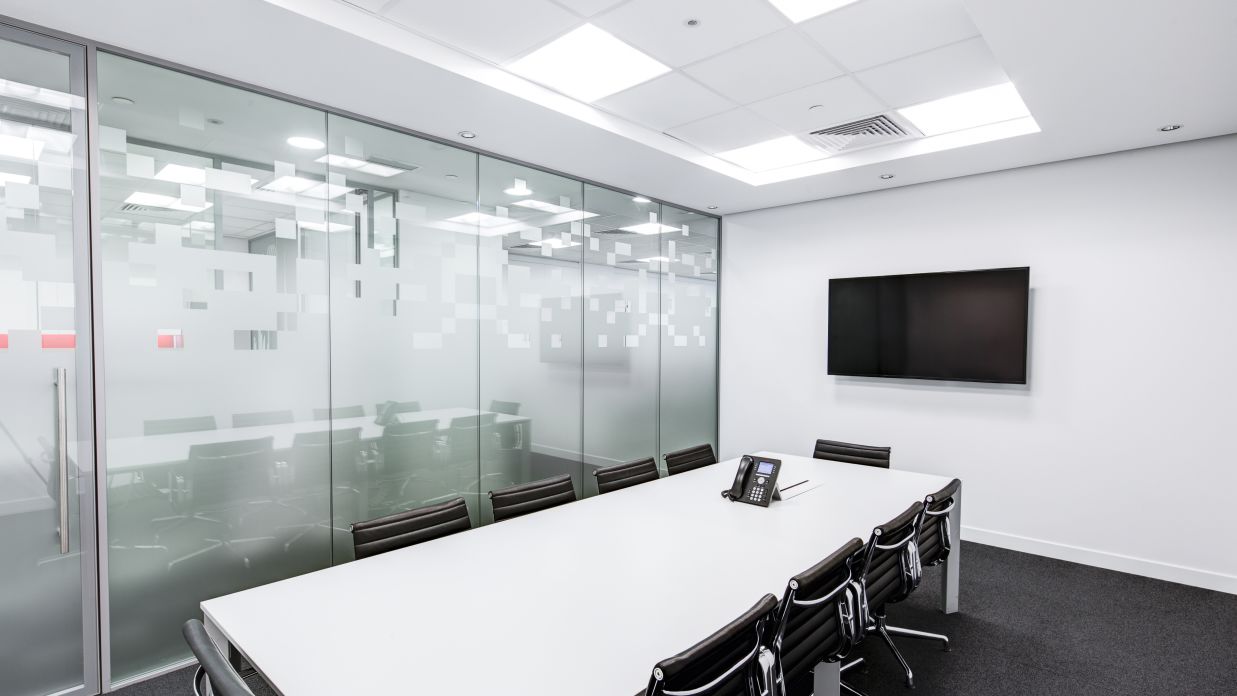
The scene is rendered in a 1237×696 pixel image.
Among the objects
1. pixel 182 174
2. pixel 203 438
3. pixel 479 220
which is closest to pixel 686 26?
pixel 479 220

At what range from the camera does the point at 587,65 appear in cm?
344

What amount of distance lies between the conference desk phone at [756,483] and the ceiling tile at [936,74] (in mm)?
2364

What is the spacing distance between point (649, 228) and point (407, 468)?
129 inches

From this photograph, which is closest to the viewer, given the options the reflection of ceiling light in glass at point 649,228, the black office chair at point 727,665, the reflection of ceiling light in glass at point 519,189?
the black office chair at point 727,665

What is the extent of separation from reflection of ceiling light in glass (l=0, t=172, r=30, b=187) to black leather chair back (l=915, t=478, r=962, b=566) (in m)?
4.44

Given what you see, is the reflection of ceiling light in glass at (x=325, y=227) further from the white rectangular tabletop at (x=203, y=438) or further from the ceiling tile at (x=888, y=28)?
the ceiling tile at (x=888, y=28)

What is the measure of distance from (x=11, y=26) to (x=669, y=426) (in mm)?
5360

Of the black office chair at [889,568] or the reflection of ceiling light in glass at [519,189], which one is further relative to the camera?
the reflection of ceiling light in glass at [519,189]

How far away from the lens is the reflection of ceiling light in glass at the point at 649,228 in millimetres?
5730

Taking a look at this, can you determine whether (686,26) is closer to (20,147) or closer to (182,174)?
(182,174)

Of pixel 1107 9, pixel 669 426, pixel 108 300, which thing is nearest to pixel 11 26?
pixel 108 300

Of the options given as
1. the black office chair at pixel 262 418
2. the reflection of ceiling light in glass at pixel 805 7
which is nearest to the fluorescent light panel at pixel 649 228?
the reflection of ceiling light in glass at pixel 805 7

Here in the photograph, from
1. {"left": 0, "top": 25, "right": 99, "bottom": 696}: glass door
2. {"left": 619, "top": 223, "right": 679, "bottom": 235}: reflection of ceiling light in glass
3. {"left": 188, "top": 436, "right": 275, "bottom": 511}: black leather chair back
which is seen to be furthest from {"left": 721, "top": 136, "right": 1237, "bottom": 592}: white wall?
{"left": 0, "top": 25, "right": 99, "bottom": 696}: glass door

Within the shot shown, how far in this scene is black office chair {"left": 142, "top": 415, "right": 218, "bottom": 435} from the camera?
2.99 meters
